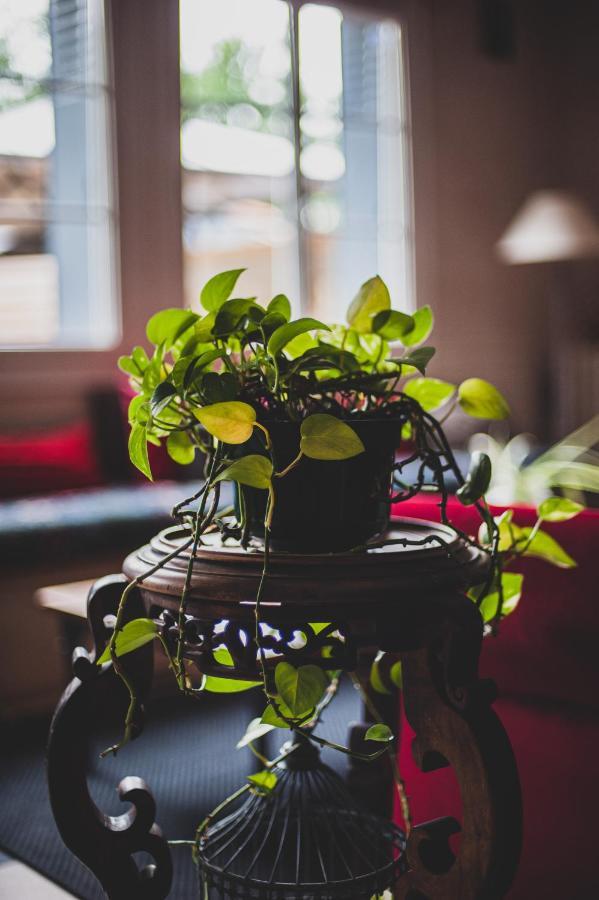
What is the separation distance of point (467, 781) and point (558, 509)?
39 cm

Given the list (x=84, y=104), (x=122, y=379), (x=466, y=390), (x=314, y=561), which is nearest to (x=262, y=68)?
(x=84, y=104)

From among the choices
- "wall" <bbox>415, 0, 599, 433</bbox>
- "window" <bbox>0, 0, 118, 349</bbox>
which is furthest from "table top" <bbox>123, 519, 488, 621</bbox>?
"wall" <bbox>415, 0, 599, 433</bbox>

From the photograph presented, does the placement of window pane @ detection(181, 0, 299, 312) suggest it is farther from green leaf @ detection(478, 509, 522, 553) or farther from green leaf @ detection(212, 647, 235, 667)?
green leaf @ detection(212, 647, 235, 667)

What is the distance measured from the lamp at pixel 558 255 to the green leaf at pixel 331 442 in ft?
12.3

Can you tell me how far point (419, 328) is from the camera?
1.31m

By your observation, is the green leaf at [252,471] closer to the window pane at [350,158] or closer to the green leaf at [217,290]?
the green leaf at [217,290]

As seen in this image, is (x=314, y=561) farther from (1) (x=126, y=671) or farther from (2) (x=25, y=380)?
(2) (x=25, y=380)

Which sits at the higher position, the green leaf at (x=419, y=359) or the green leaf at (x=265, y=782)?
the green leaf at (x=419, y=359)

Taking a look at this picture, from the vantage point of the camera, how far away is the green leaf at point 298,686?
1068 millimetres

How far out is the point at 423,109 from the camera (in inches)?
191

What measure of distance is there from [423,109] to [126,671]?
413 cm

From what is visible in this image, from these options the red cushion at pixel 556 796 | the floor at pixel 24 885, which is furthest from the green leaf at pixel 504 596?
the floor at pixel 24 885

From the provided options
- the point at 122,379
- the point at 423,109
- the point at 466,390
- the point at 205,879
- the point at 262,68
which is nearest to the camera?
the point at 205,879

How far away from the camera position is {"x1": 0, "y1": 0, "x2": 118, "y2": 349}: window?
12.0ft
